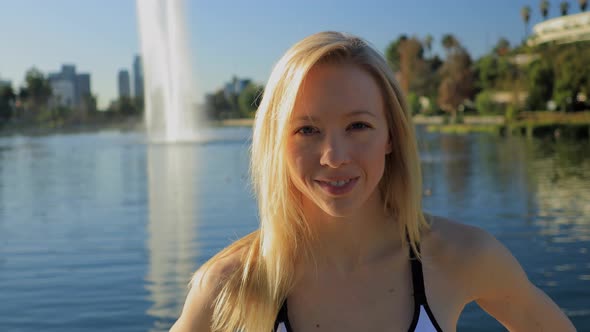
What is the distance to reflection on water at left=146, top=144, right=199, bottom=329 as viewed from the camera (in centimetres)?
901

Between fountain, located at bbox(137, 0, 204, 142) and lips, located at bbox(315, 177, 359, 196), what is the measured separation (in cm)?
4756

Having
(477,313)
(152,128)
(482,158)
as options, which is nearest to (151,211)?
(477,313)

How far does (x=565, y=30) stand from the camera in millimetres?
93500

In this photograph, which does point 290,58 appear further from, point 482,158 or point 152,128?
point 152,128

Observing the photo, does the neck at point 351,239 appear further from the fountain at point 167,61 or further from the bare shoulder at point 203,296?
the fountain at point 167,61

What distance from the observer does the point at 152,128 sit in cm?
5678

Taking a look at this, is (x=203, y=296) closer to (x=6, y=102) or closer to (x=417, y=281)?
(x=417, y=281)

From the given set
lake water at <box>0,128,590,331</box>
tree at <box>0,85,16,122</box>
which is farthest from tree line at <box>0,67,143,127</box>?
lake water at <box>0,128,590,331</box>

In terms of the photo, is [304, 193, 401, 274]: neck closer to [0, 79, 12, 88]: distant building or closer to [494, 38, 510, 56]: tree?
[494, 38, 510, 56]: tree

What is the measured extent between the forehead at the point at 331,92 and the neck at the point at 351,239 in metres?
0.29

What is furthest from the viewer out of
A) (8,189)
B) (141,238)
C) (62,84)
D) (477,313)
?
(62,84)

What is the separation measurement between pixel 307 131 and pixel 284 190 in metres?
0.16

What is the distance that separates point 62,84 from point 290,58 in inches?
7808

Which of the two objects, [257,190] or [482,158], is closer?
[257,190]
